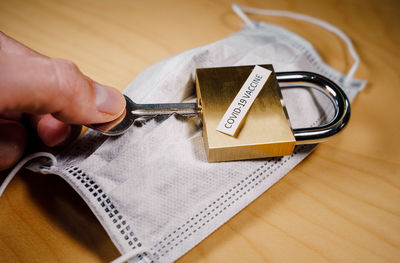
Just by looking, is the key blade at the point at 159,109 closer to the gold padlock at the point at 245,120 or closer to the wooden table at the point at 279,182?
the gold padlock at the point at 245,120

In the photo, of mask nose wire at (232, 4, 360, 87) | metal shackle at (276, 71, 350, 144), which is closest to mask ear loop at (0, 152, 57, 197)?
metal shackle at (276, 71, 350, 144)

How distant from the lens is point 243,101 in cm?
43

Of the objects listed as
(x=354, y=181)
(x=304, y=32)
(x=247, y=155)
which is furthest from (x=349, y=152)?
(x=304, y=32)

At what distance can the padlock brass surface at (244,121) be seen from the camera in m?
0.40

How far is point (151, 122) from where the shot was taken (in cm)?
44

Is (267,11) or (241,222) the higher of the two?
(267,11)

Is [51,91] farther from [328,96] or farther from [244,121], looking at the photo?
[328,96]

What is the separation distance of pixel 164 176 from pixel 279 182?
6.8 inches

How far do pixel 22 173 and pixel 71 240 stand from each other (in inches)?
5.2

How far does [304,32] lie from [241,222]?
441 mm

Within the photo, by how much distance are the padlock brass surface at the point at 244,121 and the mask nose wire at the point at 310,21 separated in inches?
8.0

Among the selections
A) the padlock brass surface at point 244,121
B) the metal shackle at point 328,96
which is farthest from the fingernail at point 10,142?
the metal shackle at point 328,96

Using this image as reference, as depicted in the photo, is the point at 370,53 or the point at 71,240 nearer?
the point at 71,240

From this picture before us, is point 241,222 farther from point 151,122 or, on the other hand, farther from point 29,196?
point 29,196
